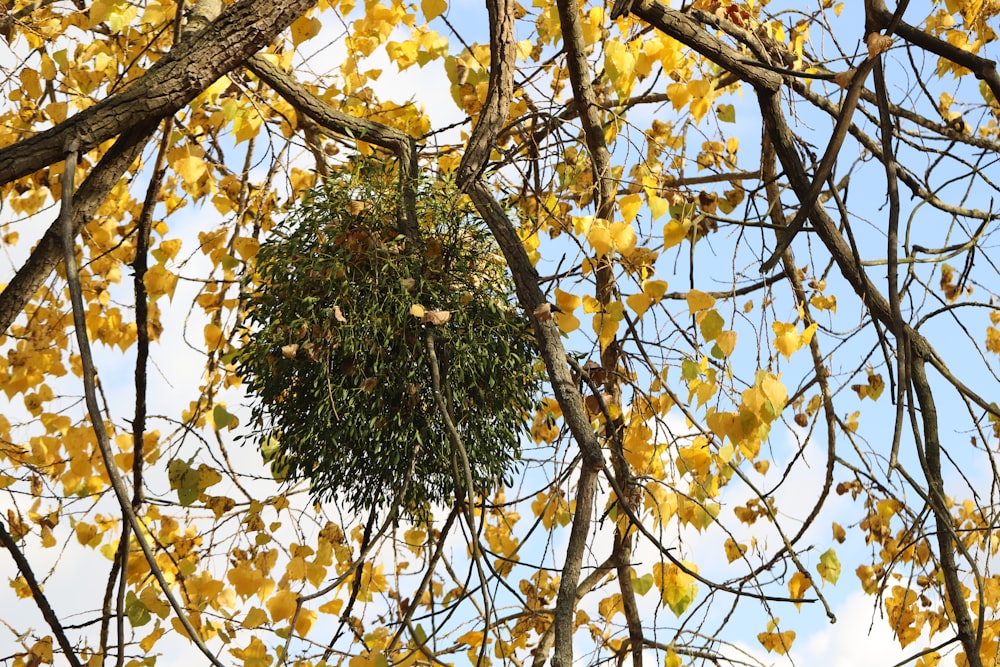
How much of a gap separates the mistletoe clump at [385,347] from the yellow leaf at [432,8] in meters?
0.37

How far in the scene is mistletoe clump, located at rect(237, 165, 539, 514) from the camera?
136 centimetres

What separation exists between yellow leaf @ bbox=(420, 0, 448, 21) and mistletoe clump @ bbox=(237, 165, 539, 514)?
1.22ft

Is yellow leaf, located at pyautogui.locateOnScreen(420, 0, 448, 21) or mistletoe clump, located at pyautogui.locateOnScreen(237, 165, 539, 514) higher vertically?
yellow leaf, located at pyautogui.locateOnScreen(420, 0, 448, 21)

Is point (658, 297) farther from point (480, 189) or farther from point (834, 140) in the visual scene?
point (834, 140)

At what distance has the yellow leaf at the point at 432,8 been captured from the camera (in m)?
1.72

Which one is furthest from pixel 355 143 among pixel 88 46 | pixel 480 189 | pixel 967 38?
pixel 967 38

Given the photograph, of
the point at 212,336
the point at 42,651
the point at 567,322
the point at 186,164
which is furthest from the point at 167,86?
the point at 42,651

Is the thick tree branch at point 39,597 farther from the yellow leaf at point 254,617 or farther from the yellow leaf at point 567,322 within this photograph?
the yellow leaf at point 567,322

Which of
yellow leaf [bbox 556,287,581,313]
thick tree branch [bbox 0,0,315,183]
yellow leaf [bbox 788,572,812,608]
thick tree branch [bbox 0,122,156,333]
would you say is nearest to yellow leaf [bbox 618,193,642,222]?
yellow leaf [bbox 556,287,581,313]

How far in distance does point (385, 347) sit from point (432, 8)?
2.17ft

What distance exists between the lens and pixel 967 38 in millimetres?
2398

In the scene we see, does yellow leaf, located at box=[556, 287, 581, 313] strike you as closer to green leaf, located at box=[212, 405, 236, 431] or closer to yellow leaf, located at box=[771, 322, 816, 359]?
yellow leaf, located at box=[771, 322, 816, 359]

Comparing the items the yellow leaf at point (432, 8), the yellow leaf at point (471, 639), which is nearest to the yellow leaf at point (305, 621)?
the yellow leaf at point (471, 639)

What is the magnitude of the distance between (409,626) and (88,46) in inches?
65.7
